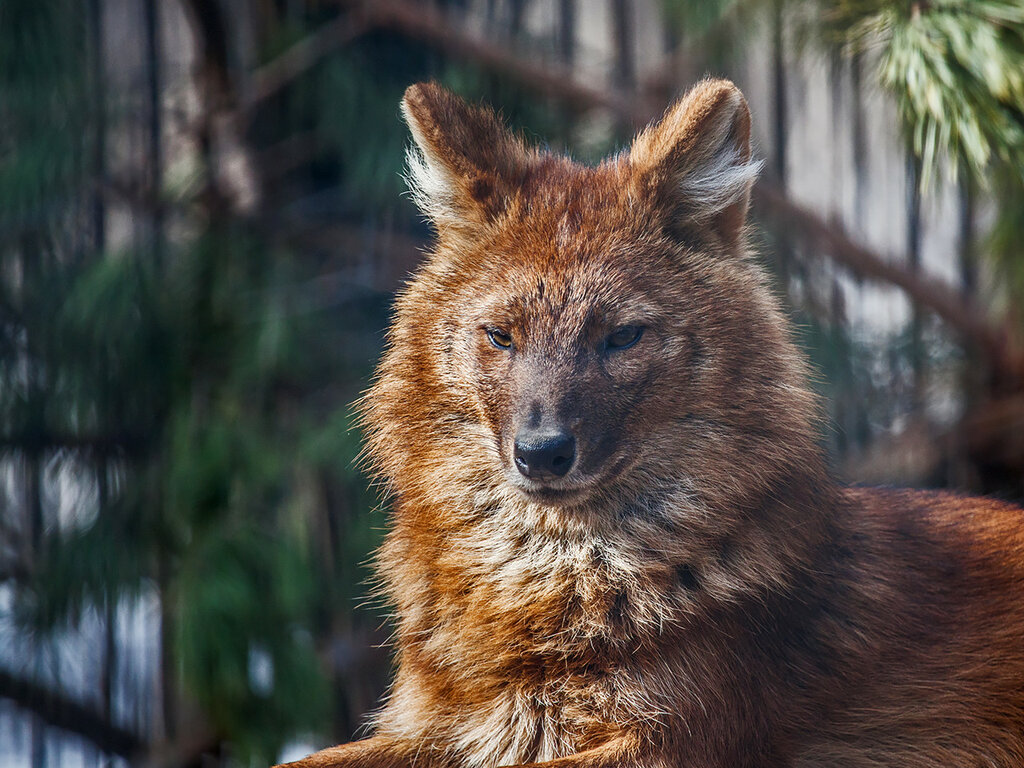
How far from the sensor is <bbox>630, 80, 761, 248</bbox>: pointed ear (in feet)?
8.29

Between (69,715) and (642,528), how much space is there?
4200mm

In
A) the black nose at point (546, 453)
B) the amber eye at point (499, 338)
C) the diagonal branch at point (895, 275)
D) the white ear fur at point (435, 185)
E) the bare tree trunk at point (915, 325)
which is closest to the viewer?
the black nose at point (546, 453)

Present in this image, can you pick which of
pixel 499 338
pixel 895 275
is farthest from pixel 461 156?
pixel 895 275

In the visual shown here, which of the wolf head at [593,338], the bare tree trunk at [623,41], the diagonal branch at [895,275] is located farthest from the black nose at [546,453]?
the bare tree trunk at [623,41]

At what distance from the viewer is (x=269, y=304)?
5.24 meters

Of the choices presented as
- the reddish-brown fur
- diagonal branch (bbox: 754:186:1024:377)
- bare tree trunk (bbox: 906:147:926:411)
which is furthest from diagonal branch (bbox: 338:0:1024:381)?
the reddish-brown fur

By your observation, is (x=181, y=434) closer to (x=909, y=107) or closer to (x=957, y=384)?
(x=909, y=107)

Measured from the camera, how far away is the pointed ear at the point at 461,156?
2.67m

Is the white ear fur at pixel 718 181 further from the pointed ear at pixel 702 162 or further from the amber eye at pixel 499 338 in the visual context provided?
the amber eye at pixel 499 338

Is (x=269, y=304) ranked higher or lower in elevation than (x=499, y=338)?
higher

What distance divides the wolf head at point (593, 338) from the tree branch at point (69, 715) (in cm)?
357

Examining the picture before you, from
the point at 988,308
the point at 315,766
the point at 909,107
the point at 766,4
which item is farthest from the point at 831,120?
the point at 315,766

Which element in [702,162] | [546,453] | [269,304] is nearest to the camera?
[546,453]

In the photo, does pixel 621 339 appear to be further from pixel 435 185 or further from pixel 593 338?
pixel 435 185
